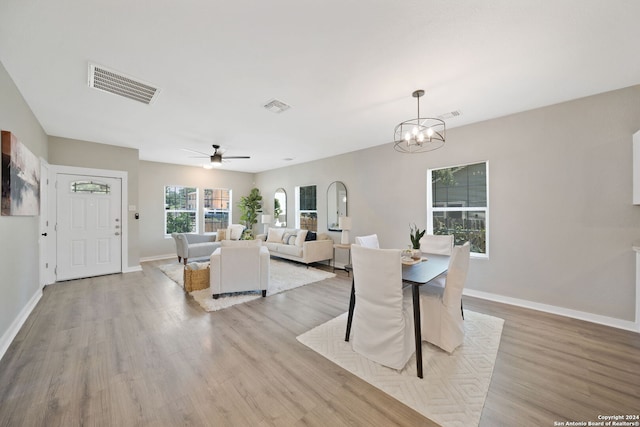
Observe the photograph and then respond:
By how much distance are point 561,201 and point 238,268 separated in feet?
14.5

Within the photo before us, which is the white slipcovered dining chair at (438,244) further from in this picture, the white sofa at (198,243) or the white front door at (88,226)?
the white front door at (88,226)

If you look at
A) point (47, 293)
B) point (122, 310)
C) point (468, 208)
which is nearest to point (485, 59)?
point (468, 208)

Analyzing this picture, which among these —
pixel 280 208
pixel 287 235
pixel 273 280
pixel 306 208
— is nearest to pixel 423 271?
pixel 273 280

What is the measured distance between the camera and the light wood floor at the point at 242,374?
155 cm

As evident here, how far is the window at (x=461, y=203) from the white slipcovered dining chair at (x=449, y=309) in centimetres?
190

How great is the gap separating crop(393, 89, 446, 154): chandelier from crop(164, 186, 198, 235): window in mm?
6125

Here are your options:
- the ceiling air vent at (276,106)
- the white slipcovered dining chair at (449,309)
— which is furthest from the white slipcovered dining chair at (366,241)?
the ceiling air vent at (276,106)

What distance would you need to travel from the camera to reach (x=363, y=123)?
375cm

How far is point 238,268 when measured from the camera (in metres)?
3.57

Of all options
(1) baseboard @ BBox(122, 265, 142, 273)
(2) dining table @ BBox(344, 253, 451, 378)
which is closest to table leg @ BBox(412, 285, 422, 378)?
(2) dining table @ BBox(344, 253, 451, 378)

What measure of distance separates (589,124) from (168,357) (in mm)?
5235

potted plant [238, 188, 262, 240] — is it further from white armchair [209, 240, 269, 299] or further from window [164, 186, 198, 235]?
white armchair [209, 240, 269, 299]

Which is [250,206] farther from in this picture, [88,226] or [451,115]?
[451,115]

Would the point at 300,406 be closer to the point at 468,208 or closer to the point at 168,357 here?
the point at 168,357
